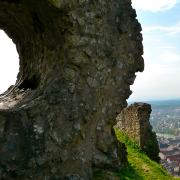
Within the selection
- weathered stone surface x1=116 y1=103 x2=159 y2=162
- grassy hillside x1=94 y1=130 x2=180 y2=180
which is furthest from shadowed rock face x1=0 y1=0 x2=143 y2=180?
weathered stone surface x1=116 y1=103 x2=159 y2=162

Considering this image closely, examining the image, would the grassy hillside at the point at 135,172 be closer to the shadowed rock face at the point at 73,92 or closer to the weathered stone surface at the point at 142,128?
the shadowed rock face at the point at 73,92

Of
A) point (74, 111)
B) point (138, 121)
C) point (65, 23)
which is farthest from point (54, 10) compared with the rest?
point (138, 121)

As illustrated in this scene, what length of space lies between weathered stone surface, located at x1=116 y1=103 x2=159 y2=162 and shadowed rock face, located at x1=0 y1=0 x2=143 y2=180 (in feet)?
18.6

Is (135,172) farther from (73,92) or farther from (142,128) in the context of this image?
(142,128)

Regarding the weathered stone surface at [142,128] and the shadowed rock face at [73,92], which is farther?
the weathered stone surface at [142,128]

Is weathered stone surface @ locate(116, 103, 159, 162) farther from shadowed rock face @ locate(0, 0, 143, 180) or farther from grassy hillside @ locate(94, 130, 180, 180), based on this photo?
shadowed rock face @ locate(0, 0, 143, 180)

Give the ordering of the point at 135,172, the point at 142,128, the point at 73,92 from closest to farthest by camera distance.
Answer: the point at 73,92 → the point at 135,172 → the point at 142,128

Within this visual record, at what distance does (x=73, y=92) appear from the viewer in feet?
25.6

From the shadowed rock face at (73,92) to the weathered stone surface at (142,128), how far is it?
567 cm

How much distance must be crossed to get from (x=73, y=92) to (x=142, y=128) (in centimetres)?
763

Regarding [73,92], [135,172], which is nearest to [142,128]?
[135,172]

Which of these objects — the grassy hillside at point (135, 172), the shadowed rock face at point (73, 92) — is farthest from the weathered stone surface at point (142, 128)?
the shadowed rock face at point (73, 92)

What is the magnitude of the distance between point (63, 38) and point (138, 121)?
25.5 feet

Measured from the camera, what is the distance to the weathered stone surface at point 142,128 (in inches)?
569
